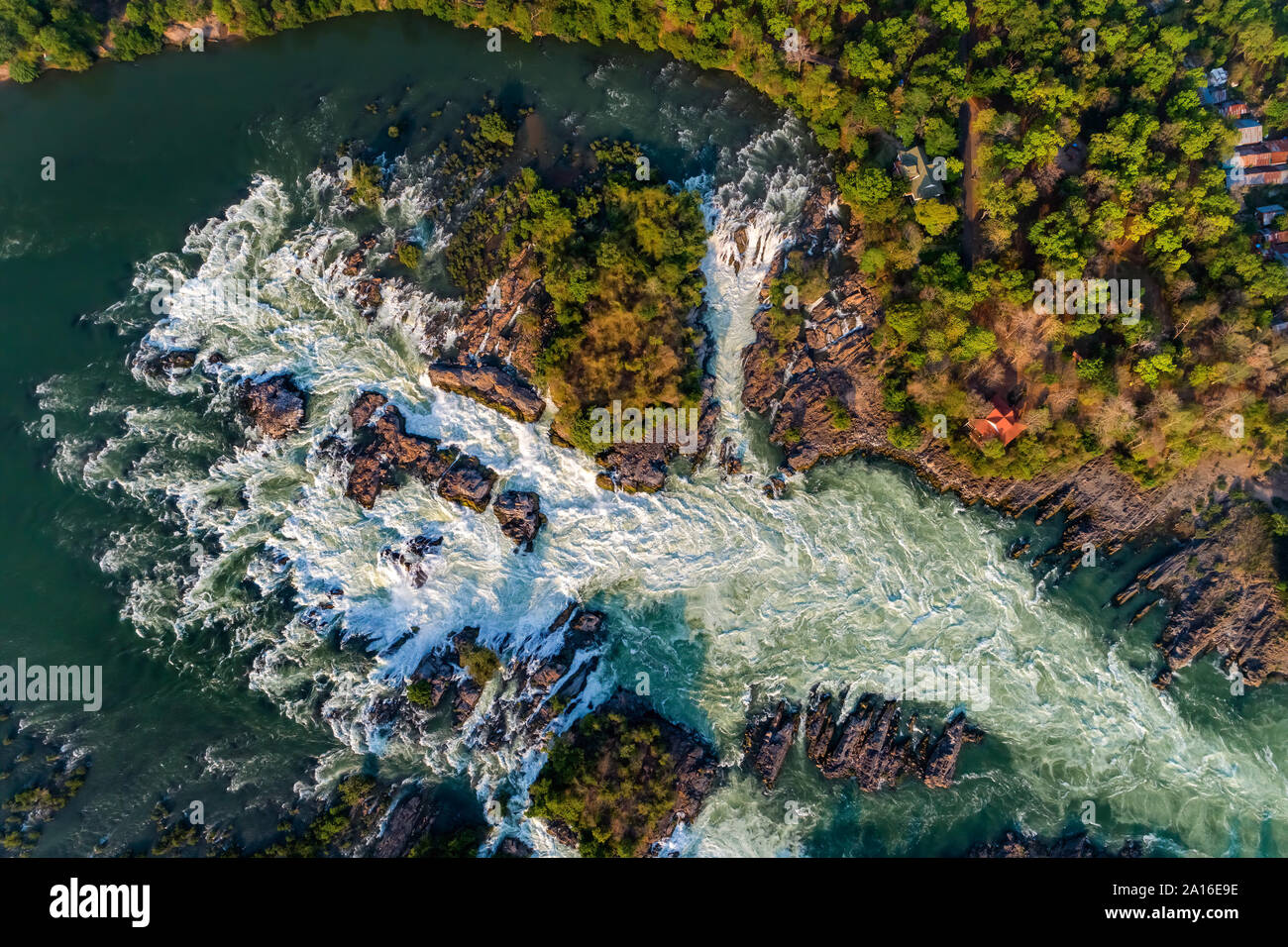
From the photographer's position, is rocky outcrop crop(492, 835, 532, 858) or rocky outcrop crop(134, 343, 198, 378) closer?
rocky outcrop crop(492, 835, 532, 858)

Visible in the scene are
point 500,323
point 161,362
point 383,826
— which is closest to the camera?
point 383,826

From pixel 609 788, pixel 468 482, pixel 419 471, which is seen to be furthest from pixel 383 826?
pixel 419 471

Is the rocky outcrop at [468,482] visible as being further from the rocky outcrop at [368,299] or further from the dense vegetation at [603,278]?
the rocky outcrop at [368,299]

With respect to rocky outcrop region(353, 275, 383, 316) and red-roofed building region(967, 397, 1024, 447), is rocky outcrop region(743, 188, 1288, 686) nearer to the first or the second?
red-roofed building region(967, 397, 1024, 447)

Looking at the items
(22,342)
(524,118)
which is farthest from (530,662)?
(22,342)

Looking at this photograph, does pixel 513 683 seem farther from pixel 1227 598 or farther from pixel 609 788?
pixel 1227 598

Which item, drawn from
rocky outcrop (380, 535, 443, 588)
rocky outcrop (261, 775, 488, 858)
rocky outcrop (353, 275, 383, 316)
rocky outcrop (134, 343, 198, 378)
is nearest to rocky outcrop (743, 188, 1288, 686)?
rocky outcrop (380, 535, 443, 588)
